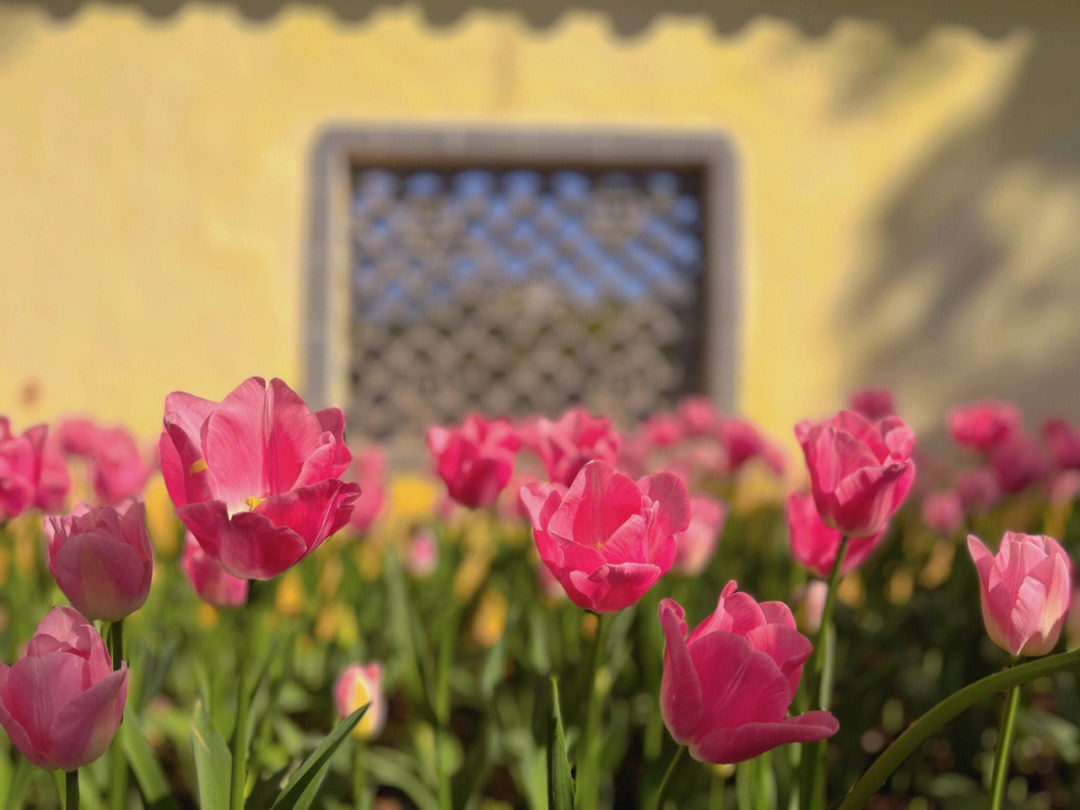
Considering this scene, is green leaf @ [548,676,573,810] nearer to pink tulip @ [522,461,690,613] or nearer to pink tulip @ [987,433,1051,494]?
pink tulip @ [522,461,690,613]

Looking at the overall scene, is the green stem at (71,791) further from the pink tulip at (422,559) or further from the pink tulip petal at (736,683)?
the pink tulip at (422,559)

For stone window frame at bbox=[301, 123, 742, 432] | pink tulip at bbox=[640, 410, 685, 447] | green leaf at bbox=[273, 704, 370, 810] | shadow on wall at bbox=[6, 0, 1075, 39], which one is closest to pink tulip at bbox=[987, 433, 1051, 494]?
pink tulip at bbox=[640, 410, 685, 447]

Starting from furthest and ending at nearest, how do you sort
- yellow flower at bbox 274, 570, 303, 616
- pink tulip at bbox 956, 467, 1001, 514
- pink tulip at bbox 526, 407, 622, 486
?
1. pink tulip at bbox 956, 467, 1001, 514
2. yellow flower at bbox 274, 570, 303, 616
3. pink tulip at bbox 526, 407, 622, 486

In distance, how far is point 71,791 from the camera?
42 cm

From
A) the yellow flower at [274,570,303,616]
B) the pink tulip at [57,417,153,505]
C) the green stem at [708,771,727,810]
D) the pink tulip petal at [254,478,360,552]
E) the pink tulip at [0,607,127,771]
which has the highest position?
the pink tulip petal at [254,478,360,552]

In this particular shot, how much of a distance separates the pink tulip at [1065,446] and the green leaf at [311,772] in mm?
1398

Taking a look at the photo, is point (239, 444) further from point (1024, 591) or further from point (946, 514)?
point (946, 514)

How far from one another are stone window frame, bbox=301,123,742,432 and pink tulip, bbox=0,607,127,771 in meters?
2.57

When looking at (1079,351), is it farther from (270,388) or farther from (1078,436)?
(270,388)

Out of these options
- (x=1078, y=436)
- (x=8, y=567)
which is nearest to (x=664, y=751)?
(x=8, y=567)

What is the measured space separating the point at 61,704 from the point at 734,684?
0.32 meters

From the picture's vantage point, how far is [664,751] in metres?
0.52

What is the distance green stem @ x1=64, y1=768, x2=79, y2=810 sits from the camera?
412 mm

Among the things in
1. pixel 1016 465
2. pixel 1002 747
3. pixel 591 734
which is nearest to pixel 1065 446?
pixel 1016 465
